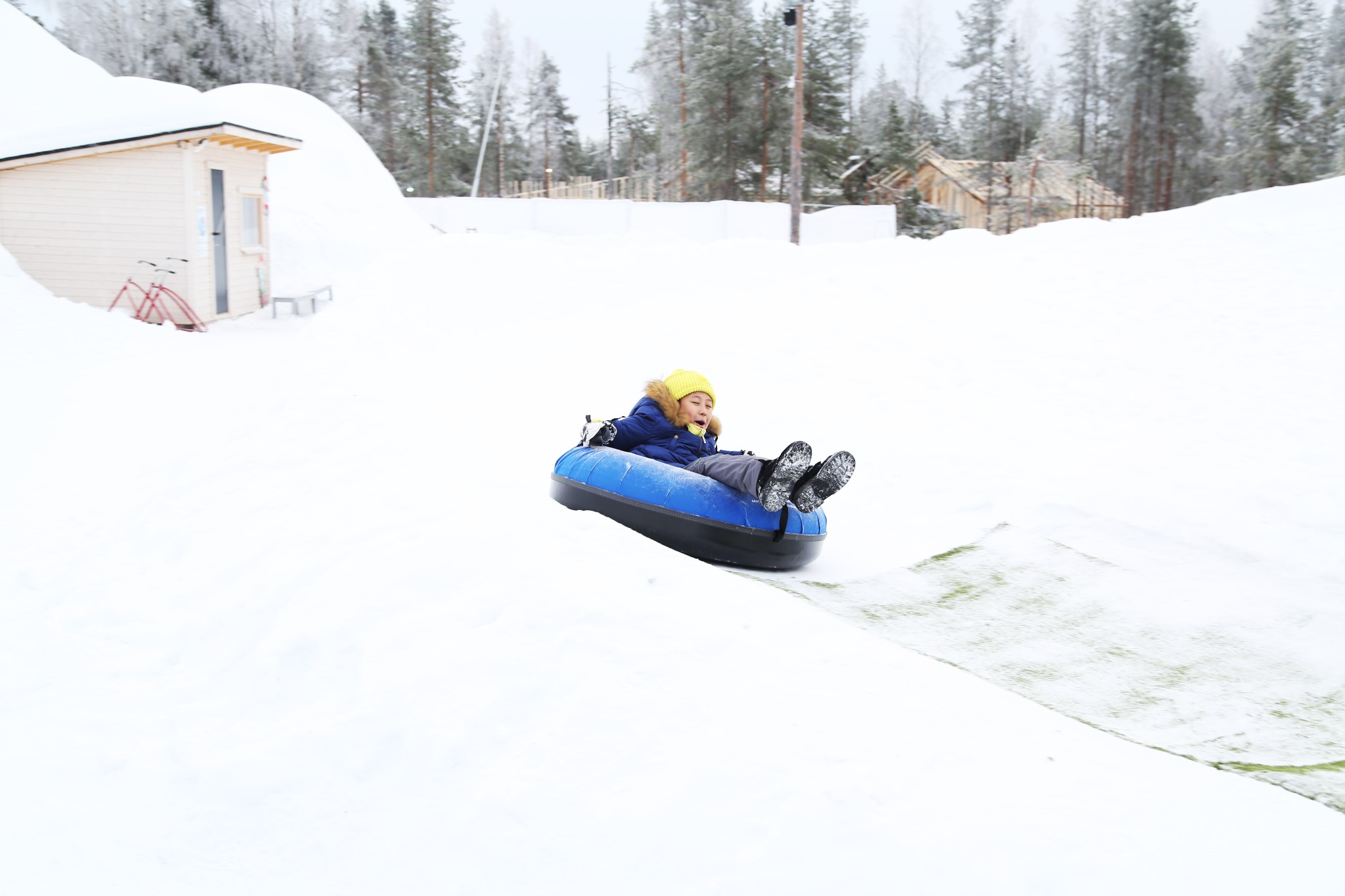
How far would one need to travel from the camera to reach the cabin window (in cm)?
1531

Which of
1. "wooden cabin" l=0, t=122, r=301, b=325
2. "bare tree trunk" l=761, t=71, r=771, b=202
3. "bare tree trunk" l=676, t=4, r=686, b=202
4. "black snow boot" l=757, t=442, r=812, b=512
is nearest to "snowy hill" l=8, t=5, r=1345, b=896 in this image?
"black snow boot" l=757, t=442, r=812, b=512

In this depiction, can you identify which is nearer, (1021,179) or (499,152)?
(1021,179)

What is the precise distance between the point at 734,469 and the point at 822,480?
0.56 m

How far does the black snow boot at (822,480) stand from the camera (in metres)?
5.32

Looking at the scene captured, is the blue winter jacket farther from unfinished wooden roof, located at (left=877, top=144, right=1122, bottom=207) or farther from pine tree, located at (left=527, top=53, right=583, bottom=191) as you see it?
pine tree, located at (left=527, top=53, right=583, bottom=191)

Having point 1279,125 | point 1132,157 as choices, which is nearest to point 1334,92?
point 1279,125

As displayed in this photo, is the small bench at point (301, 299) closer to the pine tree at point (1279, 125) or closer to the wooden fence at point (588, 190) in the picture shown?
the wooden fence at point (588, 190)

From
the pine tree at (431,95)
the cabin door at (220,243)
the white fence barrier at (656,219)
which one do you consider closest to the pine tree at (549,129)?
the pine tree at (431,95)

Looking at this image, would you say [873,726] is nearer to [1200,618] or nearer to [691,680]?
[691,680]

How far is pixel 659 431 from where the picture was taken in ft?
21.4

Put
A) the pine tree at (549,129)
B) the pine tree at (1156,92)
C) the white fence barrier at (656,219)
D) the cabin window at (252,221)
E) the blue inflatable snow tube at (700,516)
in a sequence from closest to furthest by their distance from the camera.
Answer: the blue inflatable snow tube at (700,516) < the cabin window at (252,221) < the white fence barrier at (656,219) < the pine tree at (1156,92) < the pine tree at (549,129)

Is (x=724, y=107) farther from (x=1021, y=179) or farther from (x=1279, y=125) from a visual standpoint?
(x=1279, y=125)

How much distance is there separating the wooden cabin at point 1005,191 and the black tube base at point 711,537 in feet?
108

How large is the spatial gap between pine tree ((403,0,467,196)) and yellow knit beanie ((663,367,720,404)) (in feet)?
126
